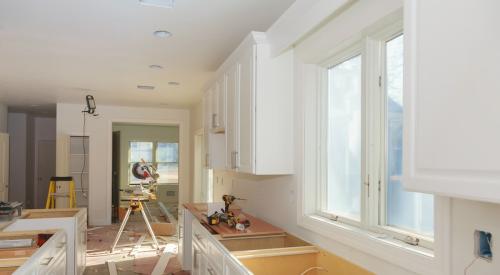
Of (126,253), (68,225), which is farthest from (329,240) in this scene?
(126,253)

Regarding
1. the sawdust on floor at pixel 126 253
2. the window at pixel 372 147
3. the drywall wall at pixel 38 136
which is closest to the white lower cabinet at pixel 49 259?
the sawdust on floor at pixel 126 253

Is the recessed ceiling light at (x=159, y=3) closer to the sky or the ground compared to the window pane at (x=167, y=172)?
closer to the sky

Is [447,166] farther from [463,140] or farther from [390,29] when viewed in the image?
[390,29]

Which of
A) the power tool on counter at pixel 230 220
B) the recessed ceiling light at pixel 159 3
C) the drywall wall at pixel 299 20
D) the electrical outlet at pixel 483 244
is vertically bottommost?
the power tool on counter at pixel 230 220

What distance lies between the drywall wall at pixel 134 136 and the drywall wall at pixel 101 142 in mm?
2493

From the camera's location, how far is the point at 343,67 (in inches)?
94.0

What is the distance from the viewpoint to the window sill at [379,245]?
154cm

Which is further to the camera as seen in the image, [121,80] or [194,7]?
[121,80]

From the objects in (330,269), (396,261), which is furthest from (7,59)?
(396,261)

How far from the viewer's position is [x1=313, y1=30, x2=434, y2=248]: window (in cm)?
181

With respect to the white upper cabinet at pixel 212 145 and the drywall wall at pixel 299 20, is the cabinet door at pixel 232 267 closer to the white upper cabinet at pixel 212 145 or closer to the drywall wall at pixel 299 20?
the drywall wall at pixel 299 20

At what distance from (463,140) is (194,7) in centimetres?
205

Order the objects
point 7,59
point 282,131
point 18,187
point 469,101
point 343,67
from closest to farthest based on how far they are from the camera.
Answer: point 469,101, point 343,67, point 282,131, point 7,59, point 18,187

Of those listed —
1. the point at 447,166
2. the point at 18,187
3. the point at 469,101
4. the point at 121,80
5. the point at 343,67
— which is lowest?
the point at 18,187
